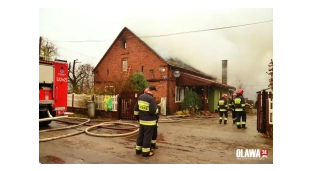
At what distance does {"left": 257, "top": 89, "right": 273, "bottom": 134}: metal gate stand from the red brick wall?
7791 millimetres

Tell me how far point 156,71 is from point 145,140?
10284 millimetres

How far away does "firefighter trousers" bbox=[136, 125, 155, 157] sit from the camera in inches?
168

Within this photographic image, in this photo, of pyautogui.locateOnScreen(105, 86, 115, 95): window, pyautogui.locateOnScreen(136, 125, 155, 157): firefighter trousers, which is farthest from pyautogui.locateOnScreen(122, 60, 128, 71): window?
pyautogui.locateOnScreen(136, 125, 155, 157): firefighter trousers

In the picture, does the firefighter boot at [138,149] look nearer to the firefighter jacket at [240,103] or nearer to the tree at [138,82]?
the firefighter jacket at [240,103]

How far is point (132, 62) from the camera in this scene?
50.5 ft

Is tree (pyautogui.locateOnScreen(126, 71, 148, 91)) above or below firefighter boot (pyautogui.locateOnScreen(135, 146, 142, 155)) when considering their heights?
above

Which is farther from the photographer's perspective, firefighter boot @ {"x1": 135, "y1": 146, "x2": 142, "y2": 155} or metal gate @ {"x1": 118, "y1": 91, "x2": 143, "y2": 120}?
metal gate @ {"x1": 118, "y1": 91, "x2": 143, "y2": 120}

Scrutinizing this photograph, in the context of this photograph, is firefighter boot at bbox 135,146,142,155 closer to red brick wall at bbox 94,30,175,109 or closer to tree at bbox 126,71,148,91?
tree at bbox 126,71,148,91

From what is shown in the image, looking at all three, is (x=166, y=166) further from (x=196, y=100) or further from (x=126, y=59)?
(x=126, y=59)

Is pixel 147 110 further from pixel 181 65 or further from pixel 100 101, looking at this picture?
pixel 181 65

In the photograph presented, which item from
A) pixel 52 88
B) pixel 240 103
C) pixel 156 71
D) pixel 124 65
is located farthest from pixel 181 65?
pixel 52 88

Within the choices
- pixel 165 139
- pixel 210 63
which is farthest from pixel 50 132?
pixel 210 63

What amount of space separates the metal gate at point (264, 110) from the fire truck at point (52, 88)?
21.6 feet

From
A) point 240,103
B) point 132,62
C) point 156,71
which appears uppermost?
point 132,62
